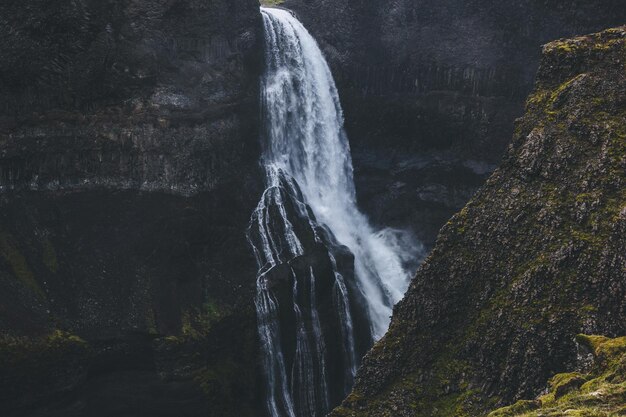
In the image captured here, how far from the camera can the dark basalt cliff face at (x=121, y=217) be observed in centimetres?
4844

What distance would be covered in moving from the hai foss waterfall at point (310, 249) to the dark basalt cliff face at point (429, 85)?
6.04 ft

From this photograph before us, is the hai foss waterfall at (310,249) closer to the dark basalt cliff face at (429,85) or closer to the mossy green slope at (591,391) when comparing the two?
the dark basalt cliff face at (429,85)

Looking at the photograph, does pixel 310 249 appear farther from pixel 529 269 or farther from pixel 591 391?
pixel 591 391

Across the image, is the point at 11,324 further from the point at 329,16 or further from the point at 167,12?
the point at 329,16

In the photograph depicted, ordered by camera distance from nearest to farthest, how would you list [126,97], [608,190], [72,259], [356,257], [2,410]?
[608,190], [2,410], [72,259], [126,97], [356,257]

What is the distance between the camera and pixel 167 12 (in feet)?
184

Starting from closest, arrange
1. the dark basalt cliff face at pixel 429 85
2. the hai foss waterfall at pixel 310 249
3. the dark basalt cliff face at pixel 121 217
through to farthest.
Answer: the dark basalt cliff face at pixel 121 217 → the hai foss waterfall at pixel 310 249 → the dark basalt cliff face at pixel 429 85

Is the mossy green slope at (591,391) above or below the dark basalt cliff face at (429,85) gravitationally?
below

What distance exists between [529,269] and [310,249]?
2023 cm

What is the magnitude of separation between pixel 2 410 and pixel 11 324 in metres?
4.65

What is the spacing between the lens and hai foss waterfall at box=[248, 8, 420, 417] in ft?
166

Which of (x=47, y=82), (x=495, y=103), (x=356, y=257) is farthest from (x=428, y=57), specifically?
(x=47, y=82)

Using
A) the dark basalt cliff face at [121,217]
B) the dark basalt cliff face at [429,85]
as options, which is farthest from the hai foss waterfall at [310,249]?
the dark basalt cliff face at [429,85]

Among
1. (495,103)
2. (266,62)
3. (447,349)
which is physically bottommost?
(447,349)
